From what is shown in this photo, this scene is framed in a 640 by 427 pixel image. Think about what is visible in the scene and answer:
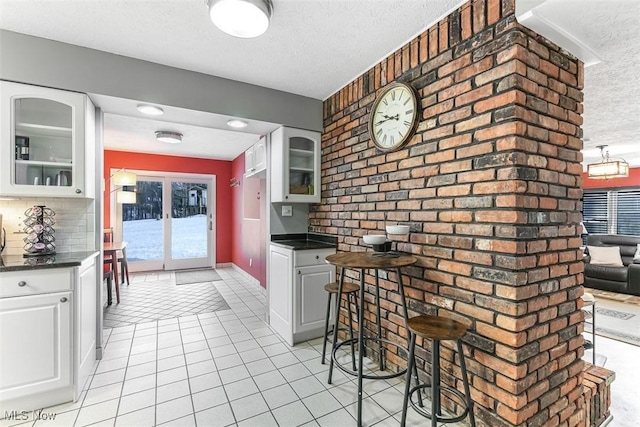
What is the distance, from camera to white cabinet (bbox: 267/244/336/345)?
2713 millimetres

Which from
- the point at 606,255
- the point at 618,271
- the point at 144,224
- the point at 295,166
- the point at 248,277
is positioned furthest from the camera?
the point at 144,224

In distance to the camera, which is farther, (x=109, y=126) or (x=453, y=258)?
(x=109, y=126)

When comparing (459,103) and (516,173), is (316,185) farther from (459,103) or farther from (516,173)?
(516,173)

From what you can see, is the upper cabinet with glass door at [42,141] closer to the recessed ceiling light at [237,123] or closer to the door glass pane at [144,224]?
the recessed ceiling light at [237,123]

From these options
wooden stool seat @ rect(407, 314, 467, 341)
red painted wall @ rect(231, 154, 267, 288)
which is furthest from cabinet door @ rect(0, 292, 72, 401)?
red painted wall @ rect(231, 154, 267, 288)

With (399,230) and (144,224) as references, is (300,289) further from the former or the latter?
(144,224)

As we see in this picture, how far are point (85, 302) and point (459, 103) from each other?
289cm

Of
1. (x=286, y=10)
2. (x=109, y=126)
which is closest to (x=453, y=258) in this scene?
(x=286, y=10)

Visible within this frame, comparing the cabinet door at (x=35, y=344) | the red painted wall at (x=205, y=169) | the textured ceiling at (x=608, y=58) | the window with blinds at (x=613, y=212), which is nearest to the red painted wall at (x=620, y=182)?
the window with blinds at (x=613, y=212)

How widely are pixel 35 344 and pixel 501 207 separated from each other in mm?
2850

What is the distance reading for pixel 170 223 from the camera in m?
5.90

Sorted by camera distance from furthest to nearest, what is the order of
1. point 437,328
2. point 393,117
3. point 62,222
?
point 62,222 → point 393,117 → point 437,328

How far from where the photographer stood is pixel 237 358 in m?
2.46

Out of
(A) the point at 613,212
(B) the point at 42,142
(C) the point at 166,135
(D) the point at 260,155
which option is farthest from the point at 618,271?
(B) the point at 42,142
